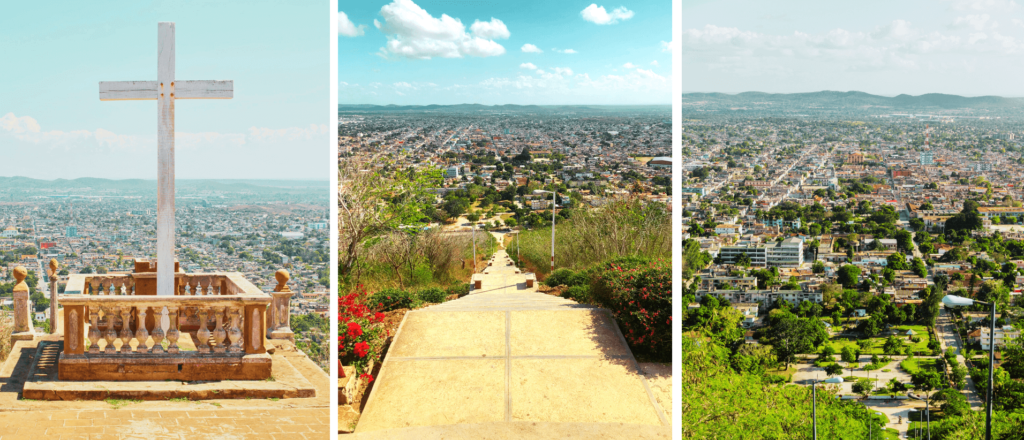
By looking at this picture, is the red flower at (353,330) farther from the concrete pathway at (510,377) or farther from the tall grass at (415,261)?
the tall grass at (415,261)

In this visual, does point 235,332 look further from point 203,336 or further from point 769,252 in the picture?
point 769,252

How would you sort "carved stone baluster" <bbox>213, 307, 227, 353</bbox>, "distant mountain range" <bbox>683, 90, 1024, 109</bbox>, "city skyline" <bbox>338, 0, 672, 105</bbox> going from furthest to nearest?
"distant mountain range" <bbox>683, 90, 1024, 109</bbox> < "city skyline" <bbox>338, 0, 672, 105</bbox> < "carved stone baluster" <bbox>213, 307, 227, 353</bbox>

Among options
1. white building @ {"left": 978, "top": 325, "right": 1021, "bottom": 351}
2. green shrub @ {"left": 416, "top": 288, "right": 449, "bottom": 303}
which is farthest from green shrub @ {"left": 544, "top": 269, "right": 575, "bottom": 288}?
white building @ {"left": 978, "top": 325, "right": 1021, "bottom": 351}

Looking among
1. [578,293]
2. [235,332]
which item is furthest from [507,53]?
[235,332]

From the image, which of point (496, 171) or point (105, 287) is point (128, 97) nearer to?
point (105, 287)

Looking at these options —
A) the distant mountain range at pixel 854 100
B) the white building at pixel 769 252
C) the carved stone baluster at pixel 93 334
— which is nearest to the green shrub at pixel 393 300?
the carved stone baluster at pixel 93 334

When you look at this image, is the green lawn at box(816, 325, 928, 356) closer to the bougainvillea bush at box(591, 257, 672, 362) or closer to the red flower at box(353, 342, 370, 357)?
the bougainvillea bush at box(591, 257, 672, 362)
